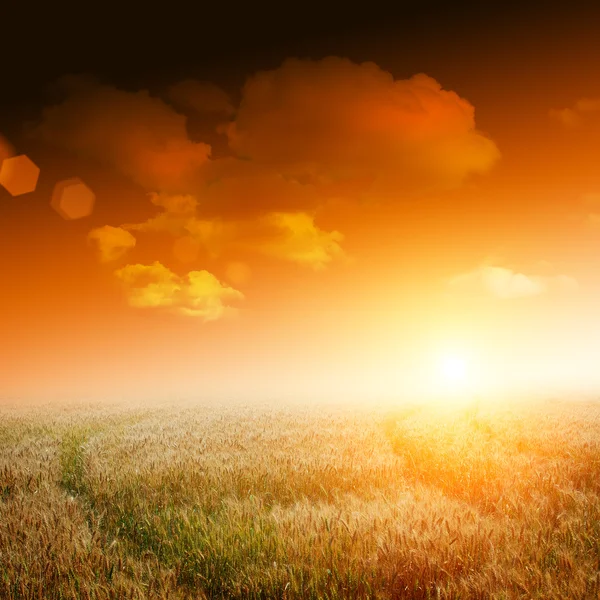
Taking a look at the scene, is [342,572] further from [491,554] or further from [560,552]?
[560,552]

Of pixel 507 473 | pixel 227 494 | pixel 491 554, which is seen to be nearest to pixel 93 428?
pixel 227 494

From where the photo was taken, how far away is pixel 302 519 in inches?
169

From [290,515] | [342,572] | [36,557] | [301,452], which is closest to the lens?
[342,572]

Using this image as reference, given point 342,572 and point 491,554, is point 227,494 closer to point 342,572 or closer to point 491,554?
point 342,572

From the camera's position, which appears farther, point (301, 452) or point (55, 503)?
point (301, 452)

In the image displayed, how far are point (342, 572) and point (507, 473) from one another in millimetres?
4056

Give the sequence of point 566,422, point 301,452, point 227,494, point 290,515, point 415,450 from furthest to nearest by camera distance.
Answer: point 566,422, point 415,450, point 301,452, point 227,494, point 290,515

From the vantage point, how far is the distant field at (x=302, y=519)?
330 cm

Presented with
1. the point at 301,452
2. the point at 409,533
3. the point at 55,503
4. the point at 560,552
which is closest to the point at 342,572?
the point at 409,533

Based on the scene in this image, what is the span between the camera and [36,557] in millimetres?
3615

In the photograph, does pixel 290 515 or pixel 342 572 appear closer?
pixel 342 572

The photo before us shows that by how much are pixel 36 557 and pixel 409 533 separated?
127 inches

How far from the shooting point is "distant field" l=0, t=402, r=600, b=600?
10.8ft

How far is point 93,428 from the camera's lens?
12.9 meters
